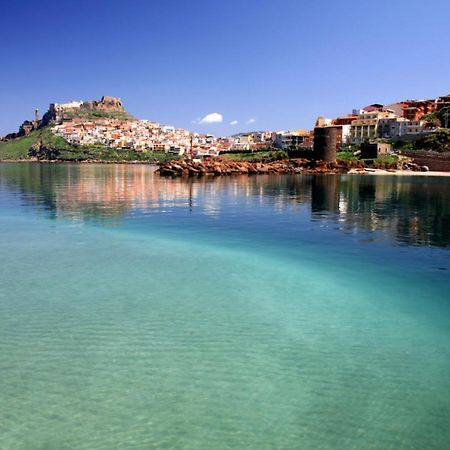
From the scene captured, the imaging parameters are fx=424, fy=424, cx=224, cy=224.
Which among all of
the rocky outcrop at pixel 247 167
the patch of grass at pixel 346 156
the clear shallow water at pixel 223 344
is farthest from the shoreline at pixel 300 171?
the clear shallow water at pixel 223 344

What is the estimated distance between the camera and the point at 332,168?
3588 inches

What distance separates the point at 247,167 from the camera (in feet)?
287

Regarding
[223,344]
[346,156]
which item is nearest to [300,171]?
[346,156]

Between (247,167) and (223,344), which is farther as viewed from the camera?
(247,167)

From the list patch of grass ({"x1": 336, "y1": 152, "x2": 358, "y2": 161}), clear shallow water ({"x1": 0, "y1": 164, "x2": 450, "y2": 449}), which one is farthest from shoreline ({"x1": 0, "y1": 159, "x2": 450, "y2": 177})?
clear shallow water ({"x1": 0, "y1": 164, "x2": 450, "y2": 449})

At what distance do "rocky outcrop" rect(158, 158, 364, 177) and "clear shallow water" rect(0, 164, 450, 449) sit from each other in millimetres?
63348

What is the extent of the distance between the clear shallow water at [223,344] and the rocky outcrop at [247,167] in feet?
208

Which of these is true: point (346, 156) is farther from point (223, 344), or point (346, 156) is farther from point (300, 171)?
point (223, 344)

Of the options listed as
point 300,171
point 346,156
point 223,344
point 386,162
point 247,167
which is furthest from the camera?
point 346,156

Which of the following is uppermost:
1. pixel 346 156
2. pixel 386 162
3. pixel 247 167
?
pixel 346 156

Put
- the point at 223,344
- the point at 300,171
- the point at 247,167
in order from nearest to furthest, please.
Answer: the point at 223,344 → the point at 247,167 → the point at 300,171

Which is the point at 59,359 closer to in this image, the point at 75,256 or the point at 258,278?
the point at 258,278

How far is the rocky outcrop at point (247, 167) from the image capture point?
267ft

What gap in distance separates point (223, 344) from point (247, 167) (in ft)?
264
